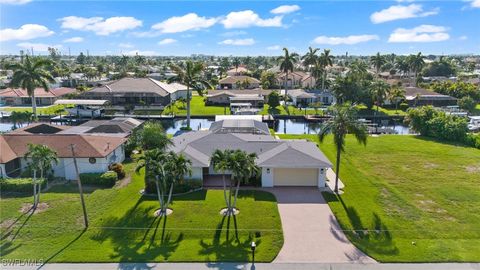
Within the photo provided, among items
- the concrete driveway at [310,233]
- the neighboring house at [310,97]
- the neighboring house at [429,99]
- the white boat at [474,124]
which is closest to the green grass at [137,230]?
the concrete driveway at [310,233]

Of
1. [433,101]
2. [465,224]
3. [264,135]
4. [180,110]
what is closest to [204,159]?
[264,135]

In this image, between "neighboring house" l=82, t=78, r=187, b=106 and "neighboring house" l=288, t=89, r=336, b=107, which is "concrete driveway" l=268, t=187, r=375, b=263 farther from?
"neighboring house" l=82, t=78, r=187, b=106

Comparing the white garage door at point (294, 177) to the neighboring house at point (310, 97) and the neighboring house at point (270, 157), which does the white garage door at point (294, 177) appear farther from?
the neighboring house at point (310, 97)

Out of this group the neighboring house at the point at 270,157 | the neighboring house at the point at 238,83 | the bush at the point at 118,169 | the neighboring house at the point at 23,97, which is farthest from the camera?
the neighboring house at the point at 238,83

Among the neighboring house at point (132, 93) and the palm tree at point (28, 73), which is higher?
the palm tree at point (28, 73)

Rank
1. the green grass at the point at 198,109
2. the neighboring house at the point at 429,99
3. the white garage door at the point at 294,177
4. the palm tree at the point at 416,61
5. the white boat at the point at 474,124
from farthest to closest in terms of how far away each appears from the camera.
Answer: the palm tree at the point at 416,61 < the neighboring house at the point at 429,99 < the green grass at the point at 198,109 < the white boat at the point at 474,124 < the white garage door at the point at 294,177

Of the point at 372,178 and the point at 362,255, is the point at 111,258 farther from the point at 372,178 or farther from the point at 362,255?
the point at 372,178

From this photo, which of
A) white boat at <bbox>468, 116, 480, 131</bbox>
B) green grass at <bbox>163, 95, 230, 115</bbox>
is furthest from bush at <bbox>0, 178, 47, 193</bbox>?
white boat at <bbox>468, 116, 480, 131</bbox>

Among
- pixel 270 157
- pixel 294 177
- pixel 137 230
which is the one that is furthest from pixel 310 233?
pixel 137 230
